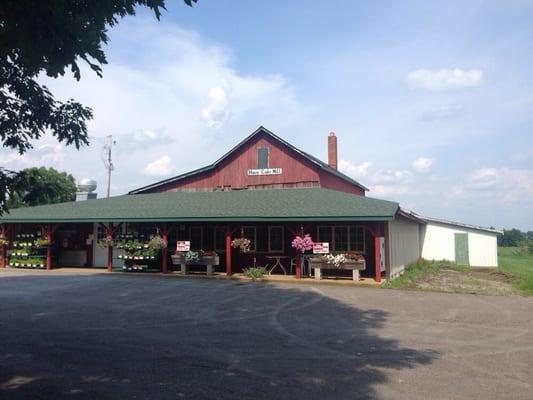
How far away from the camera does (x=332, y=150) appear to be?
31062 mm

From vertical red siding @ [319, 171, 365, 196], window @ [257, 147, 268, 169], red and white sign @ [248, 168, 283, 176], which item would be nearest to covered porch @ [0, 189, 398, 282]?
red and white sign @ [248, 168, 283, 176]

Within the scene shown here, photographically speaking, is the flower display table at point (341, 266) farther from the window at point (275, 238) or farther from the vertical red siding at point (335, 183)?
the vertical red siding at point (335, 183)

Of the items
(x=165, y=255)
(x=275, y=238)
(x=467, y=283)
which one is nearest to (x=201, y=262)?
(x=165, y=255)

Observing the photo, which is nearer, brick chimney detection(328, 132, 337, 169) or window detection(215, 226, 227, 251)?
window detection(215, 226, 227, 251)

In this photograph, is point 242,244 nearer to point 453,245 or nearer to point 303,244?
point 303,244

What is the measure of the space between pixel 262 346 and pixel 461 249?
22314 millimetres

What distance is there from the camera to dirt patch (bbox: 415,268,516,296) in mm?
15258

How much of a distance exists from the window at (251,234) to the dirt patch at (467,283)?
22.6 ft

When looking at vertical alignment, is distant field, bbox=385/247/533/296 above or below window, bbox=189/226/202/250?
below

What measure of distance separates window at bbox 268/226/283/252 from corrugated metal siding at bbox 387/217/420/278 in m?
4.52

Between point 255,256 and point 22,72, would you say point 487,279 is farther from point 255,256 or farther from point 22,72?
point 22,72

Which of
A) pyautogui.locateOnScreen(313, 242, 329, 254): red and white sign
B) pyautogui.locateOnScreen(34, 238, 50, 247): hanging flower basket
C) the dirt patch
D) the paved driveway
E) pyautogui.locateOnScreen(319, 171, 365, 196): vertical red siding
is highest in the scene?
A: pyautogui.locateOnScreen(319, 171, 365, 196): vertical red siding

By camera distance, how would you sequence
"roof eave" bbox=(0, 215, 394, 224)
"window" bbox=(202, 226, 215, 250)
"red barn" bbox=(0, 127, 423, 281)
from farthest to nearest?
"window" bbox=(202, 226, 215, 250), "red barn" bbox=(0, 127, 423, 281), "roof eave" bbox=(0, 215, 394, 224)

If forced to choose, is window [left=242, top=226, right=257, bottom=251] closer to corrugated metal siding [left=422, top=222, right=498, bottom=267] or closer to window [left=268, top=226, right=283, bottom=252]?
window [left=268, top=226, right=283, bottom=252]
